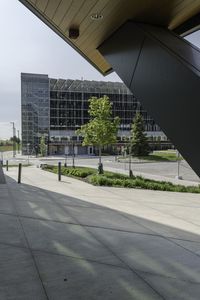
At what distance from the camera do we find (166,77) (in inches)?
216

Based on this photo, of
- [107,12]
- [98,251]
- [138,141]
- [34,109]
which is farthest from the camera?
[34,109]

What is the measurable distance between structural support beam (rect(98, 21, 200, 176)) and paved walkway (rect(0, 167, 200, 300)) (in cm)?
172

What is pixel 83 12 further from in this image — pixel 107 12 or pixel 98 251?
pixel 98 251

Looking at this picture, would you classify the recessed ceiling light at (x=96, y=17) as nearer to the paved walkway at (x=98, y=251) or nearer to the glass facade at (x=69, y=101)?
the paved walkway at (x=98, y=251)

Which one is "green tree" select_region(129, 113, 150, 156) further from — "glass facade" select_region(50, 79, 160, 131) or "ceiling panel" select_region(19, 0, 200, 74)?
"ceiling panel" select_region(19, 0, 200, 74)

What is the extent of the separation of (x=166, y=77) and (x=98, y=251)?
10.8 ft

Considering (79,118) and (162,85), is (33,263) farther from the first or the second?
(79,118)

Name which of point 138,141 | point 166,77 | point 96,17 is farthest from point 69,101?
point 166,77

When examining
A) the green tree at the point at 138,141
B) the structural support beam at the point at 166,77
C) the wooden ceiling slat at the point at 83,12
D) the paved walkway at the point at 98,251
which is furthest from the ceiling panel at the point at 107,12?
the green tree at the point at 138,141

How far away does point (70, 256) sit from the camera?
6.92 m

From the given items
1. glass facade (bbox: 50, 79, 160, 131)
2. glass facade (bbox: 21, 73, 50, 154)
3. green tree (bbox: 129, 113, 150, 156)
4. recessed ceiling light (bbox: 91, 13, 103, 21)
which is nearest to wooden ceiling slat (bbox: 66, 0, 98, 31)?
recessed ceiling light (bbox: 91, 13, 103, 21)

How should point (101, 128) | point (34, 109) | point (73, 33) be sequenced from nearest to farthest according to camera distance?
point (73, 33)
point (101, 128)
point (34, 109)

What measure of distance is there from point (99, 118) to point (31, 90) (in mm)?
65562

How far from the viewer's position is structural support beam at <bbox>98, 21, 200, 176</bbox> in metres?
4.89
